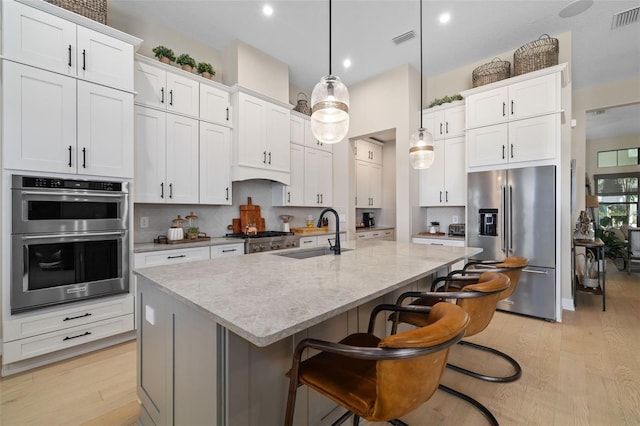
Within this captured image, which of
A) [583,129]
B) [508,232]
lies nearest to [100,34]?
[508,232]

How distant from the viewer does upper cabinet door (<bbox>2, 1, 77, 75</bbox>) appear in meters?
2.08

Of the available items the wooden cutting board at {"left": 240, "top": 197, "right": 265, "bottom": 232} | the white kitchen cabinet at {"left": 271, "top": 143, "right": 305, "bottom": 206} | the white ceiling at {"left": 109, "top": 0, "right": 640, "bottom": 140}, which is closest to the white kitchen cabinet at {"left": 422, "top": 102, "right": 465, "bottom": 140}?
the white ceiling at {"left": 109, "top": 0, "right": 640, "bottom": 140}

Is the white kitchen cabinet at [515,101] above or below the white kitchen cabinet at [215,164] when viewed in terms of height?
above

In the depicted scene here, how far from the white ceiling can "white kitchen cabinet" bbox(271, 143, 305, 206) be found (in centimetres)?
137

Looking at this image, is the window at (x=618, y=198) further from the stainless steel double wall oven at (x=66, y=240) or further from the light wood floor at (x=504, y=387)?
the stainless steel double wall oven at (x=66, y=240)

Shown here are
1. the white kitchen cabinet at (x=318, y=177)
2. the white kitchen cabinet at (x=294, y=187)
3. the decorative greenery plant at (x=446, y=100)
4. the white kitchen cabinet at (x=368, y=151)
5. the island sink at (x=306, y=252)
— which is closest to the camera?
the island sink at (x=306, y=252)

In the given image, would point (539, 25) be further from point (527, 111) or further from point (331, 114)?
point (331, 114)

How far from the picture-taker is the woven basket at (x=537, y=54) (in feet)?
10.7

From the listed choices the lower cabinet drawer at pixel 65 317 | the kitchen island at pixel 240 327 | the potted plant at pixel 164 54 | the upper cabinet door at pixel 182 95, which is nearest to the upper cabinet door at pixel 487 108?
the kitchen island at pixel 240 327

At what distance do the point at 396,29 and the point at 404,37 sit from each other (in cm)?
21

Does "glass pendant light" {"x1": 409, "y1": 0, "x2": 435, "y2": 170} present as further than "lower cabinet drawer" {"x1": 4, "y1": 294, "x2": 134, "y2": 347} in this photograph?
Yes

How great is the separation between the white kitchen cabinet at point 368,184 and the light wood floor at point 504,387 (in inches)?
128

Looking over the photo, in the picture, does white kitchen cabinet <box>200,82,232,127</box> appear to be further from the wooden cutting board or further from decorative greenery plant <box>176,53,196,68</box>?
the wooden cutting board

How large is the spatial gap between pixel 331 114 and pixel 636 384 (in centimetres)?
293
